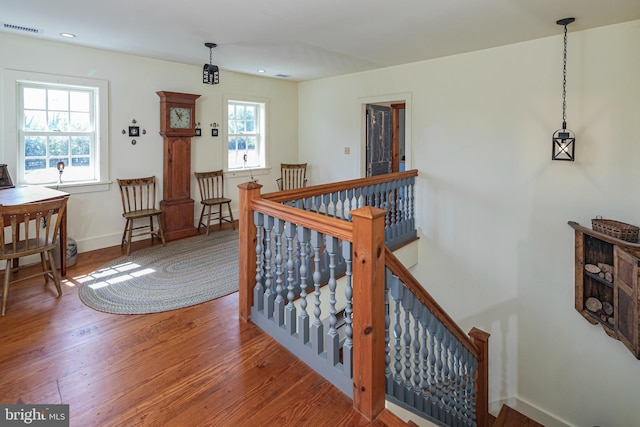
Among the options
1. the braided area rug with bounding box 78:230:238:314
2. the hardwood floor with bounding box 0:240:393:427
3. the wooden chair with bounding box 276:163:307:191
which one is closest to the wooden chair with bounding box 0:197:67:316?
the hardwood floor with bounding box 0:240:393:427

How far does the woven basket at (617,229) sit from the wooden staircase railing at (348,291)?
A: 5.13 ft

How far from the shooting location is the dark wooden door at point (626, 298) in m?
2.95

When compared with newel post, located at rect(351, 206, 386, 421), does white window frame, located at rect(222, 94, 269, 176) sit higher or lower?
higher

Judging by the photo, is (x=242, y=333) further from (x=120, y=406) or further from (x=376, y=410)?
(x=376, y=410)

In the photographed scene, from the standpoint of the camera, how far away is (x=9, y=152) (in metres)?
3.82

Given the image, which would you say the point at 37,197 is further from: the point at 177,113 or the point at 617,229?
the point at 617,229

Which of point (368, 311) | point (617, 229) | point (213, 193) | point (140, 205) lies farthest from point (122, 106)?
point (617, 229)

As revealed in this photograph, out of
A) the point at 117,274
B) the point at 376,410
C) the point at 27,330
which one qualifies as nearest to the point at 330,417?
the point at 376,410

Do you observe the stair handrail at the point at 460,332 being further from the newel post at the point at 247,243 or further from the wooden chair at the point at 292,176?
the wooden chair at the point at 292,176

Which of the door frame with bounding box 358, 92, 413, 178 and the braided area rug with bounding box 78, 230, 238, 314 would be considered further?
the door frame with bounding box 358, 92, 413, 178

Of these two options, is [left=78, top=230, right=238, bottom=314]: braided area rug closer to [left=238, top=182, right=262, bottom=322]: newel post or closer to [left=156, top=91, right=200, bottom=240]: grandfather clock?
[left=156, top=91, right=200, bottom=240]: grandfather clock

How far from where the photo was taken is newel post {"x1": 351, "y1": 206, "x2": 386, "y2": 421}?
164 centimetres

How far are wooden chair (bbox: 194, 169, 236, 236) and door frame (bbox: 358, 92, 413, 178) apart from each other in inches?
87.3
